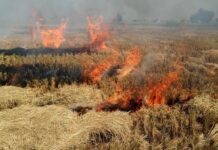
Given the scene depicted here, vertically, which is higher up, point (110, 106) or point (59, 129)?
point (59, 129)

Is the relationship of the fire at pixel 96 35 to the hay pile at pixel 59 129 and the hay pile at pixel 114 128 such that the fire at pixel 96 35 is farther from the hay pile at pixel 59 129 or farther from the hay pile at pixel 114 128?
the hay pile at pixel 59 129

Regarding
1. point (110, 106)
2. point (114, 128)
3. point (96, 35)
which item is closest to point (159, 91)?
point (110, 106)

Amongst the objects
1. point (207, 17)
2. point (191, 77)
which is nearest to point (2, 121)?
point (191, 77)

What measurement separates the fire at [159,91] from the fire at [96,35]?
16.4 metres

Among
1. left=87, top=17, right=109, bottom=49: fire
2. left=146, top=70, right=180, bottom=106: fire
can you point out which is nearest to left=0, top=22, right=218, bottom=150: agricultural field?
left=146, top=70, right=180, bottom=106: fire

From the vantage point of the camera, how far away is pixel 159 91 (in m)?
15.1

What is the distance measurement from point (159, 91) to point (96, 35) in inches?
918

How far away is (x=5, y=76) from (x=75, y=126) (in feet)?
33.0

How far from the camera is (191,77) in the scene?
18.4 meters

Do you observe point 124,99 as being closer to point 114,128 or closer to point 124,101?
point 124,101

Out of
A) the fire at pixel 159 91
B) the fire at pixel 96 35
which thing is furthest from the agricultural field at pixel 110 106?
the fire at pixel 96 35

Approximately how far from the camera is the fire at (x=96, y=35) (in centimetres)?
3425

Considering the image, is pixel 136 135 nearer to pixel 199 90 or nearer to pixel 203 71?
pixel 199 90

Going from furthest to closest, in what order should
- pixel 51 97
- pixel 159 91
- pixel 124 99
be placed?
1. pixel 159 91
2. pixel 124 99
3. pixel 51 97
